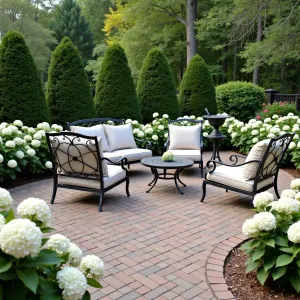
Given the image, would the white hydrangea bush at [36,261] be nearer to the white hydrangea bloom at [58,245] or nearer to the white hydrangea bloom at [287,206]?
the white hydrangea bloom at [58,245]

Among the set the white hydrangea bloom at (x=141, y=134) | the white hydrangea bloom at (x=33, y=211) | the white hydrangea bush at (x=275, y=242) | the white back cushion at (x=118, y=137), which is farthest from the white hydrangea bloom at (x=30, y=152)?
the white hydrangea bloom at (x=33, y=211)

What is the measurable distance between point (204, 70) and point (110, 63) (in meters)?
2.99

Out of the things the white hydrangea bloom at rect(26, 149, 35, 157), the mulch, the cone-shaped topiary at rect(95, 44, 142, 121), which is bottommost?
the mulch

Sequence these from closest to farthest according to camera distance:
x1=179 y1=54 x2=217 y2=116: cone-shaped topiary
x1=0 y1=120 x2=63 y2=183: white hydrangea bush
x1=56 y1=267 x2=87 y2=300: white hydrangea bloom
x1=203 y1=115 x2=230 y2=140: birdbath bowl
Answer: x1=56 y1=267 x2=87 y2=300: white hydrangea bloom, x1=0 y1=120 x2=63 y2=183: white hydrangea bush, x1=203 y1=115 x2=230 y2=140: birdbath bowl, x1=179 y1=54 x2=217 y2=116: cone-shaped topiary

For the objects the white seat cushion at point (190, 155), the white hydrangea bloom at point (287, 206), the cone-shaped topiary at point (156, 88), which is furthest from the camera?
the cone-shaped topiary at point (156, 88)

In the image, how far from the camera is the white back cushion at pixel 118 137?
20.0ft

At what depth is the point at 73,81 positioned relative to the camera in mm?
7328

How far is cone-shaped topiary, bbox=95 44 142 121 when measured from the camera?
817 cm

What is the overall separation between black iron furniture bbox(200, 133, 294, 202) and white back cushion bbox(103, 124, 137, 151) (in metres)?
2.01

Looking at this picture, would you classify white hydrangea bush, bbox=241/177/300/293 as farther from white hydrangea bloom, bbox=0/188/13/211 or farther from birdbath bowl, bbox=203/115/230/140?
birdbath bowl, bbox=203/115/230/140

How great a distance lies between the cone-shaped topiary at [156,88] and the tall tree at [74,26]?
74.9 ft

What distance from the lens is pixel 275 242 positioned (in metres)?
2.41

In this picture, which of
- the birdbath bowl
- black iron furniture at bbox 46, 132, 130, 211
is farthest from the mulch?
the birdbath bowl

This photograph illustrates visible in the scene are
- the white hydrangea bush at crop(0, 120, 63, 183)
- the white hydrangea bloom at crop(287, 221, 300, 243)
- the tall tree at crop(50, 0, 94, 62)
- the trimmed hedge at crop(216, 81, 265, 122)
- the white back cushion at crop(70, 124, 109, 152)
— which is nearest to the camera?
the white hydrangea bloom at crop(287, 221, 300, 243)
